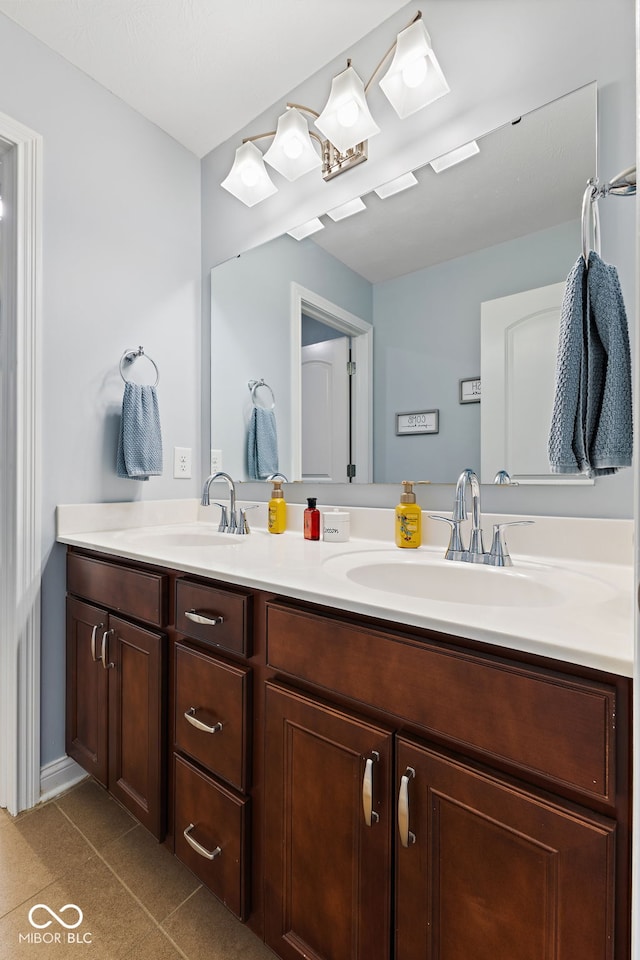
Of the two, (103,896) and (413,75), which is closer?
(103,896)

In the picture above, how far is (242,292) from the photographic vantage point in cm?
185

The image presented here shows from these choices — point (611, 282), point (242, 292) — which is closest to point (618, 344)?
point (611, 282)

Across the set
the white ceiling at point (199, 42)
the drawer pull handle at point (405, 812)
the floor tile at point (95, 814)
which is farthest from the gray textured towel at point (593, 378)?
the floor tile at point (95, 814)

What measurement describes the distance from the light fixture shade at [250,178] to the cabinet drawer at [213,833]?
5.97 feet

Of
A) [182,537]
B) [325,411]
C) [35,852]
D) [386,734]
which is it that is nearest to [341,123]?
[325,411]

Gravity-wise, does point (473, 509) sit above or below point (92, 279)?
below

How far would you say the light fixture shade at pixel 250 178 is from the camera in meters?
1.67

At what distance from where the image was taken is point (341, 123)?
1.40 meters

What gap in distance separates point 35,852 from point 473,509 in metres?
1.49

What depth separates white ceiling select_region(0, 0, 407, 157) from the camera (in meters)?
1.38

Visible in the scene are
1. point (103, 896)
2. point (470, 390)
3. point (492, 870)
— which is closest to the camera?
point (492, 870)

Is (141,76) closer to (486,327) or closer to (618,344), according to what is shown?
(486,327)

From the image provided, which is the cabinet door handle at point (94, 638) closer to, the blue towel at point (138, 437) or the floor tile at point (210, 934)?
the blue towel at point (138, 437)

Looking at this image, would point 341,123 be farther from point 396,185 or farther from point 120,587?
point 120,587
